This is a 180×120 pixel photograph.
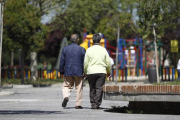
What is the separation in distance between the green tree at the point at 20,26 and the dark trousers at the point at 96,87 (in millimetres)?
A: 16710

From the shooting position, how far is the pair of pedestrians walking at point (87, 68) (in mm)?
12609

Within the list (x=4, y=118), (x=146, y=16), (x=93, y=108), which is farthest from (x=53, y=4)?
(x=4, y=118)

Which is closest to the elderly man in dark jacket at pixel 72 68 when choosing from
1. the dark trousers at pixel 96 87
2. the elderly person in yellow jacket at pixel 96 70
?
the elderly person in yellow jacket at pixel 96 70

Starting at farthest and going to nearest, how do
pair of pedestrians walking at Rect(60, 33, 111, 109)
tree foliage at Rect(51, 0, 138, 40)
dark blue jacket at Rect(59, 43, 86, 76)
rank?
1. tree foliage at Rect(51, 0, 138, 40)
2. dark blue jacket at Rect(59, 43, 86, 76)
3. pair of pedestrians walking at Rect(60, 33, 111, 109)

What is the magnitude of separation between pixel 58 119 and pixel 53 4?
2883 centimetres

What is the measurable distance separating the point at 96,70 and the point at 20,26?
55.0ft

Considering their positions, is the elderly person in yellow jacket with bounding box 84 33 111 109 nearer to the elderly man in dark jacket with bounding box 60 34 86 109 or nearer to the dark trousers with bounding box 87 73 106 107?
the dark trousers with bounding box 87 73 106 107

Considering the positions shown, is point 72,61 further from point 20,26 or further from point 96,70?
point 20,26

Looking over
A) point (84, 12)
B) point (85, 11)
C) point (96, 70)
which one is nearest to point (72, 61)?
point (96, 70)

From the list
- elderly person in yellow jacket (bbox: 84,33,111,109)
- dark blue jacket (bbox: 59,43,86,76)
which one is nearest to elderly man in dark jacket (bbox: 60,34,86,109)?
dark blue jacket (bbox: 59,43,86,76)

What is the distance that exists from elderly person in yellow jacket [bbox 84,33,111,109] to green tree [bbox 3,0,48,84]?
16.5 m

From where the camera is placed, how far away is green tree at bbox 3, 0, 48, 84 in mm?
28984

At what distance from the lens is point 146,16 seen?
91.0ft

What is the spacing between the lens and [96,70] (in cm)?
1263
